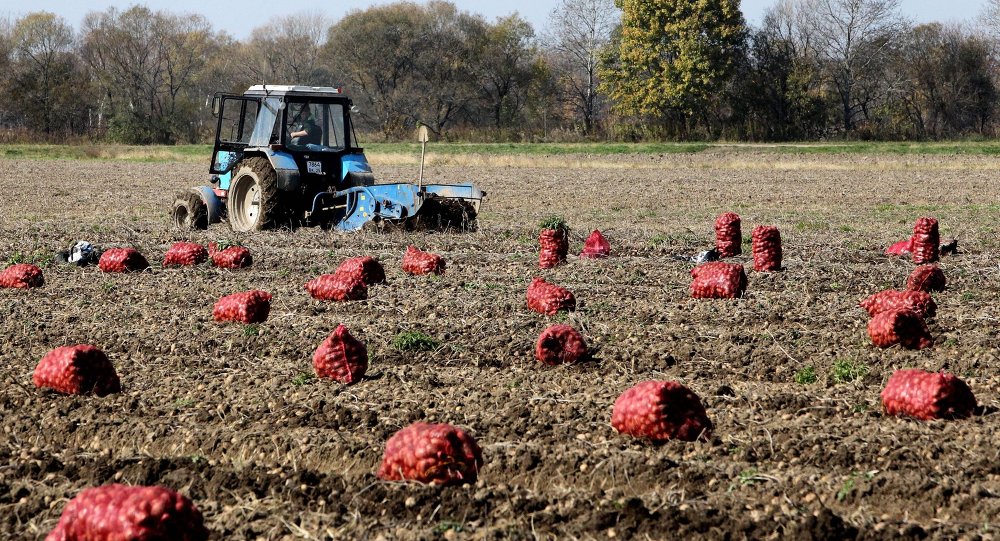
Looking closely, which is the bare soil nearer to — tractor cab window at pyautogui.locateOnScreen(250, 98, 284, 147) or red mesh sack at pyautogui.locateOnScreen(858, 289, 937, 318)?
red mesh sack at pyautogui.locateOnScreen(858, 289, 937, 318)

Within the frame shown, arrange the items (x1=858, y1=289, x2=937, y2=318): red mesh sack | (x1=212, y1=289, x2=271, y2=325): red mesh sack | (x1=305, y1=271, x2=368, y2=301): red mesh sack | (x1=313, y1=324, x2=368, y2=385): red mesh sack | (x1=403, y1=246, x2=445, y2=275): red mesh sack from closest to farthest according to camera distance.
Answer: (x1=313, y1=324, x2=368, y2=385): red mesh sack → (x1=858, y1=289, x2=937, y2=318): red mesh sack → (x1=212, y1=289, x2=271, y2=325): red mesh sack → (x1=305, y1=271, x2=368, y2=301): red mesh sack → (x1=403, y1=246, x2=445, y2=275): red mesh sack

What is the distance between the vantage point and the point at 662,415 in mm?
5348

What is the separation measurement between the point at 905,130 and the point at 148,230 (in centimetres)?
4369

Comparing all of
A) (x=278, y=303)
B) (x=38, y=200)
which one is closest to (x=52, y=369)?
(x=278, y=303)

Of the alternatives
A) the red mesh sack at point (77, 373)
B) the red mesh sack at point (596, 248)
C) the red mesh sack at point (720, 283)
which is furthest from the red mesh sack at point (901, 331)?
the red mesh sack at point (596, 248)

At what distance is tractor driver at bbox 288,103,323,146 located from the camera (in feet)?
50.5

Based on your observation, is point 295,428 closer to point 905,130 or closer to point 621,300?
point 621,300

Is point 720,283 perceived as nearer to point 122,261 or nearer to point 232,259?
point 232,259

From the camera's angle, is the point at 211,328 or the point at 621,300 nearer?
the point at 211,328

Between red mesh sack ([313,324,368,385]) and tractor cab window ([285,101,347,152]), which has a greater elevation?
tractor cab window ([285,101,347,152])

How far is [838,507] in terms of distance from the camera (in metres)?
4.50

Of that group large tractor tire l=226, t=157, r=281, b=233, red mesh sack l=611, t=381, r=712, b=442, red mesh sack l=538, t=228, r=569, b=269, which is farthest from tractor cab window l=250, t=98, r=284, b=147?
red mesh sack l=611, t=381, r=712, b=442

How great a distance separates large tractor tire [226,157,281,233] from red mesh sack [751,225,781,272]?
21.5ft

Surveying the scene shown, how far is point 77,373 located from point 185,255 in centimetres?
556
